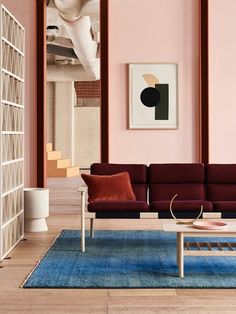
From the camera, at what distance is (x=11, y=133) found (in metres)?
5.26

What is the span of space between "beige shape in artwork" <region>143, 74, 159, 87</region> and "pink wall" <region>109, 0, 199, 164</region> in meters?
0.21

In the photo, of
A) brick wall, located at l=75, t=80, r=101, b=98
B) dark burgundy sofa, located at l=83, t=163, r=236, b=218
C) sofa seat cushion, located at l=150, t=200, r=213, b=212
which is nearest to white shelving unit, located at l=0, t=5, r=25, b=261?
dark burgundy sofa, located at l=83, t=163, r=236, b=218

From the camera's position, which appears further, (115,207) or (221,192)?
(221,192)

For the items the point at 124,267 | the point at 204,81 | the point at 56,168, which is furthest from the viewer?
the point at 56,168

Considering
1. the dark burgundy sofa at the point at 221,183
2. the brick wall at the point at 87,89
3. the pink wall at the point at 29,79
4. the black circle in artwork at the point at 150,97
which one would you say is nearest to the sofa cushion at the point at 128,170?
the dark burgundy sofa at the point at 221,183

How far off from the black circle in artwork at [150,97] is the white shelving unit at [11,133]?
2.23 meters

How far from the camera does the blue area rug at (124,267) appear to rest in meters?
4.11

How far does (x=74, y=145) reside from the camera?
16219 mm

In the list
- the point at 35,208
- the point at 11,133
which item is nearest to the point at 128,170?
the point at 35,208

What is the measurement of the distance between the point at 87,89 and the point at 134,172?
10.4 metres

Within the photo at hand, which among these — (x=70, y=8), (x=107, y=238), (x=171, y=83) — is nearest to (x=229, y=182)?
(x=107, y=238)

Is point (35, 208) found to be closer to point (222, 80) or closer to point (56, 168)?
point (222, 80)

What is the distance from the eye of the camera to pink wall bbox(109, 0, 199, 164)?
767 cm

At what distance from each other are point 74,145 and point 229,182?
10.4 meters
